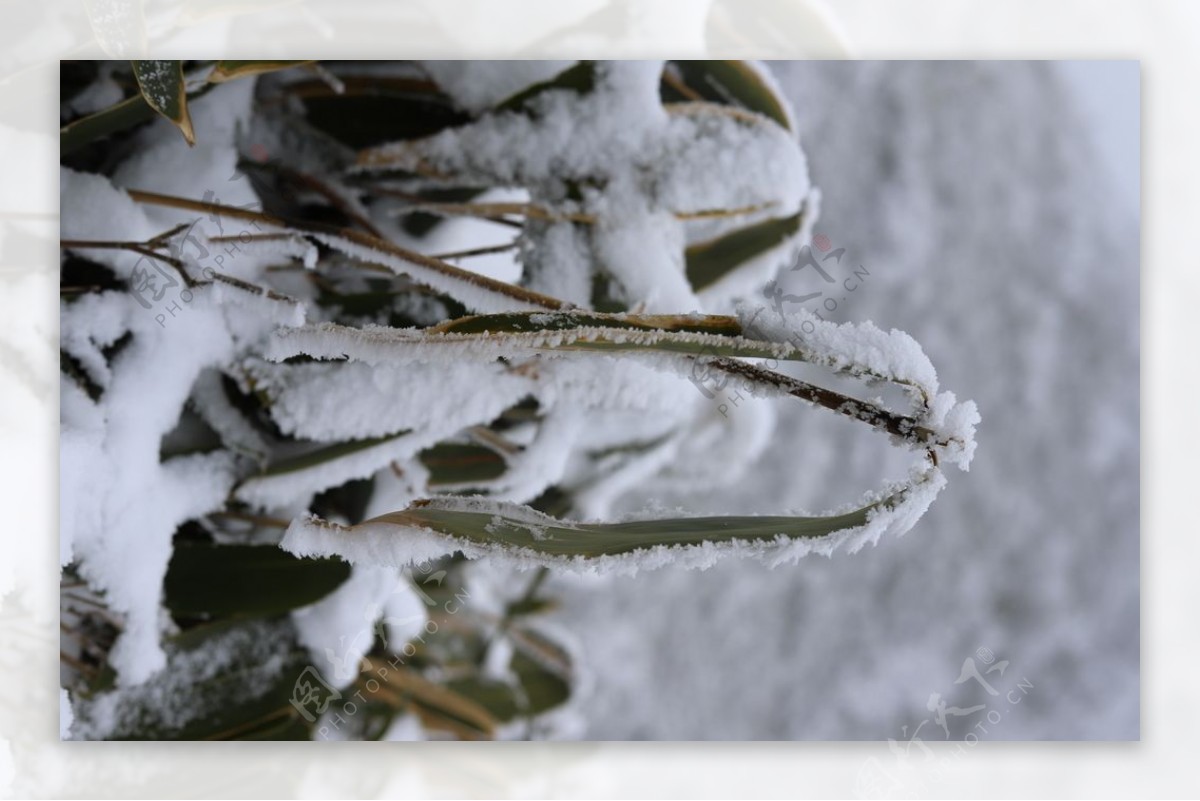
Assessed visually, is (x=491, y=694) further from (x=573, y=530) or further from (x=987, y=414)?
(x=987, y=414)

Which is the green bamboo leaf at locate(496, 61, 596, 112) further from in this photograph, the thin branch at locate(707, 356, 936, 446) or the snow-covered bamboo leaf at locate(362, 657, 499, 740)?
the snow-covered bamboo leaf at locate(362, 657, 499, 740)

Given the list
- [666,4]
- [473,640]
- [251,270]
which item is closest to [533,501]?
[473,640]

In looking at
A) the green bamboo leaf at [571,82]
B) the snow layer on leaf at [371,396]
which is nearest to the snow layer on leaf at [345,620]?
the snow layer on leaf at [371,396]

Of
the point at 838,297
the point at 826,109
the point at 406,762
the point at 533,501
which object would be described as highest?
the point at 826,109

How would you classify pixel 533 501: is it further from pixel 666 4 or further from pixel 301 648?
pixel 666 4

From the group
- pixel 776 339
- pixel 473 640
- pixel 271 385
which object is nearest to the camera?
pixel 776 339

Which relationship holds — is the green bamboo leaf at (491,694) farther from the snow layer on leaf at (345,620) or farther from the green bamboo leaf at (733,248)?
the green bamboo leaf at (733,248)

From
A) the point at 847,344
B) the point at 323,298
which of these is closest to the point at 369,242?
the point at 323,298
